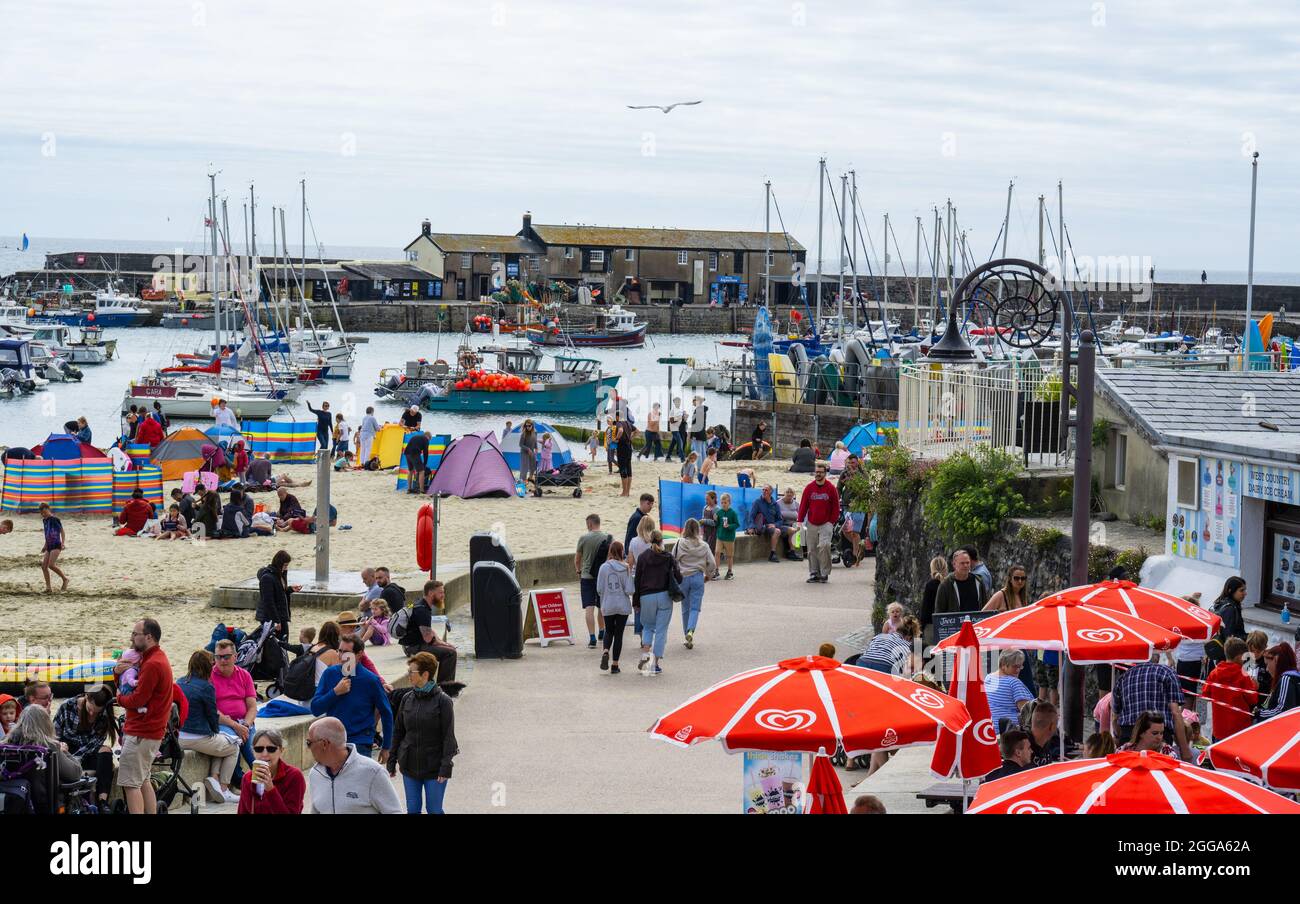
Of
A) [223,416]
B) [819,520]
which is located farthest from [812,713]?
[223,416]

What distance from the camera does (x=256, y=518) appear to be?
23.2 m

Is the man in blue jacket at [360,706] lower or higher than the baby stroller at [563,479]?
higher

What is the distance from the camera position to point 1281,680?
889cm

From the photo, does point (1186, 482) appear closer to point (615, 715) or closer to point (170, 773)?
point (615, 715)

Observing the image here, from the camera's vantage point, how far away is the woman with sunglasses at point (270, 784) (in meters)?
7.20

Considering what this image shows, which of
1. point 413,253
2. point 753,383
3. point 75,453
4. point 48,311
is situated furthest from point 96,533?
point 413,253

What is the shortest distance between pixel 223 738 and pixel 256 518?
13312mm

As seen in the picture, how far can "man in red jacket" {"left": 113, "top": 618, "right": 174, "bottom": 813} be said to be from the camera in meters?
9.35

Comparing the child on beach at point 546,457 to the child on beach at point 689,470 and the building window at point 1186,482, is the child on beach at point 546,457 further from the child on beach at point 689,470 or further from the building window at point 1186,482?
the building window at point 1186,482

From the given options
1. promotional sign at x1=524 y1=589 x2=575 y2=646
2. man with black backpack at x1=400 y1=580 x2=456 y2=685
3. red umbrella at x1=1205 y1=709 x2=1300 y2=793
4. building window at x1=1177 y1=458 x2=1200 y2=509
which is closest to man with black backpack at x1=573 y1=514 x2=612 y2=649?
promotional sign at x1=524 y1=589 x2=575 y2=646

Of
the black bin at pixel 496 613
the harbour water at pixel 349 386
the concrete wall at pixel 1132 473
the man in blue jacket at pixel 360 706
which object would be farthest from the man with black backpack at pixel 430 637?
the harbour water at pixel 349 386

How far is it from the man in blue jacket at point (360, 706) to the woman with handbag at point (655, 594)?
4582mm

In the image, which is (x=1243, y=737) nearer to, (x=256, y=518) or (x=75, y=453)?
(x=256, y=518)

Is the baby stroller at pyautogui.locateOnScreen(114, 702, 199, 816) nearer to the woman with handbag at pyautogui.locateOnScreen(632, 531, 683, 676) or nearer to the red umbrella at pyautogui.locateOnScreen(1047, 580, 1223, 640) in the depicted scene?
the woman with handbag at pyautogui.locateOnScreen(632, 531, 683, 676)
